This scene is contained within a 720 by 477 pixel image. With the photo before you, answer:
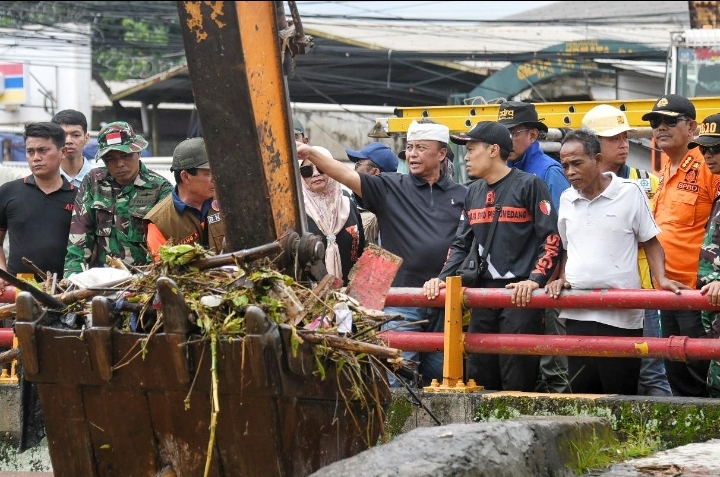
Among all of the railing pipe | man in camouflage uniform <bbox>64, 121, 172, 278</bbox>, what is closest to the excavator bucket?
man in camouflage uniform <bbox>64, 121, 172, 278</bbox>

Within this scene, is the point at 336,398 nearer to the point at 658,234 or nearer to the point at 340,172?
the point at 340,172

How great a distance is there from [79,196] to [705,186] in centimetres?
424

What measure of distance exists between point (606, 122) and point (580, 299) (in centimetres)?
169

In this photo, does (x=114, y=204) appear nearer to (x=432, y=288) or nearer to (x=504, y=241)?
(x=432, y=288)

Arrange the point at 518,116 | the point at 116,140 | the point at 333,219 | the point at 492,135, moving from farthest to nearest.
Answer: the point at 518,116 < the point at 333,219 < the point at 116,140 < the point at 492,135

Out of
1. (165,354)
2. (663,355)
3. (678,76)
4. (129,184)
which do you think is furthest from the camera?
(678,76)

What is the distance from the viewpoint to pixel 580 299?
691 centimetres

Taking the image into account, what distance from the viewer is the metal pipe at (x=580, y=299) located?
6.57 meters

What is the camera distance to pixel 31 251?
8516 mm

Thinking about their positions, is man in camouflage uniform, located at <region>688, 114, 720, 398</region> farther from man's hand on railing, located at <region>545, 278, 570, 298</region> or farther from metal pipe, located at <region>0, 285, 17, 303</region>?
metal pipe, located at <region>0, 285, 17, 303</region>

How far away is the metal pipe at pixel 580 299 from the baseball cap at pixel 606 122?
1.51 meters

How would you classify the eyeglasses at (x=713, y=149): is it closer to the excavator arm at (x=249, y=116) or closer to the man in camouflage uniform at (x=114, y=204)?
the excavator arm at (x=249, y=116)

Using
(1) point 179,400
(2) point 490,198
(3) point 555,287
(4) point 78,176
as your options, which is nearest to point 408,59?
(4) point 78,176

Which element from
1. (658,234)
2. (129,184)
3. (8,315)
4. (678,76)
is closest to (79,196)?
(129,184)
